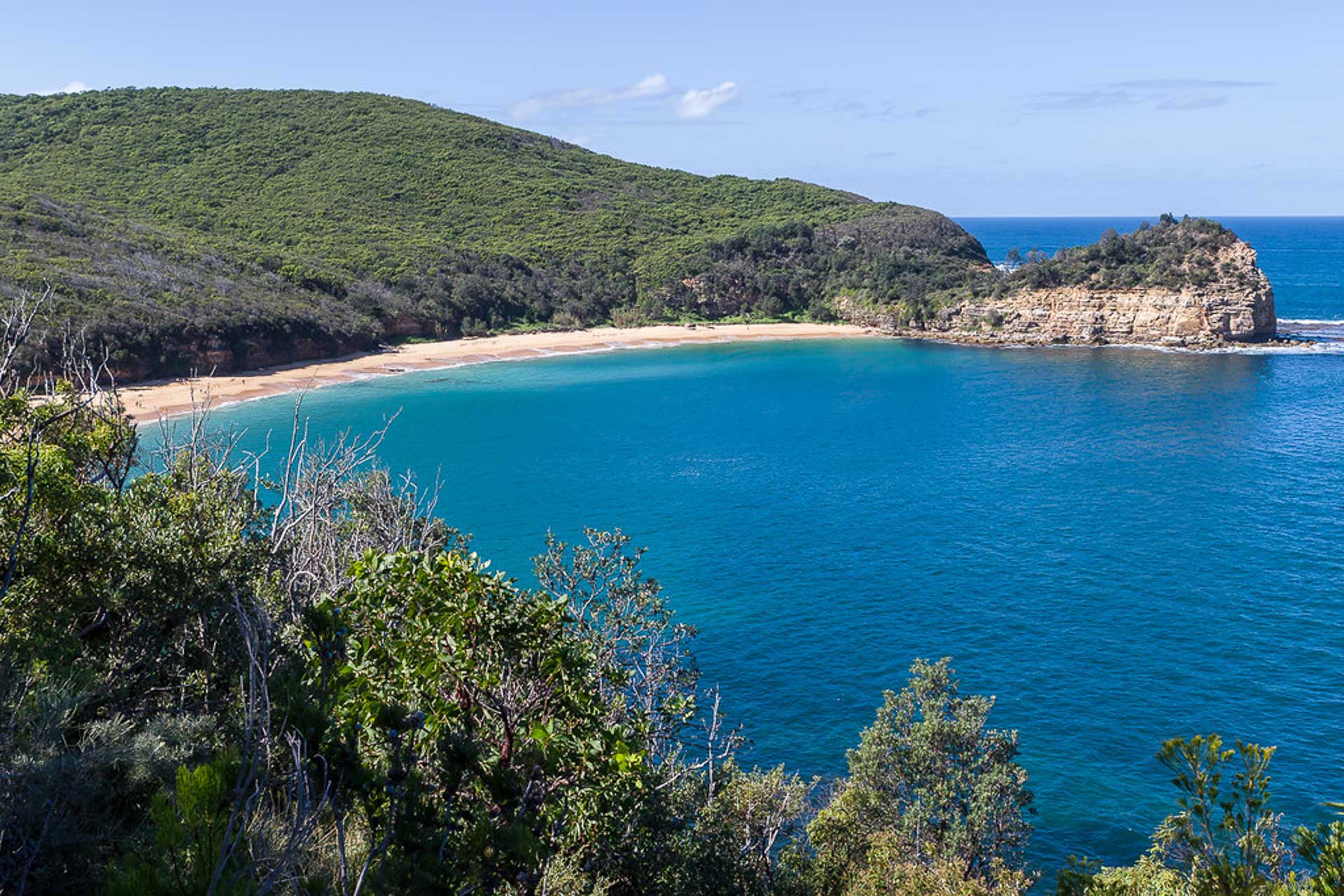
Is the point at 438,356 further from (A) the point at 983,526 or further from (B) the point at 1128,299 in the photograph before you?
(B) the point at 1128,299

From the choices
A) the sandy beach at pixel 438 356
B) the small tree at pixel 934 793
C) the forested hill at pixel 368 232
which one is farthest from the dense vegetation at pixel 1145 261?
the small tree at pixel 934 793

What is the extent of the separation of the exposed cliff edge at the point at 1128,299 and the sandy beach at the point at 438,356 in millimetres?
9813

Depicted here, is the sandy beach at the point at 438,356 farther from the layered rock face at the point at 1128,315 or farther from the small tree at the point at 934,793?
the small tree at the point at 934,793

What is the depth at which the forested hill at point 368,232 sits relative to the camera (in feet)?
207

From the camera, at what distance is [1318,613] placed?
1115 inches

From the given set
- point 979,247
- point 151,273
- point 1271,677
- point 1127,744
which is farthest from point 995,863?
point 979,247

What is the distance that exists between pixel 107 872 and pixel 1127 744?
21.3 meters

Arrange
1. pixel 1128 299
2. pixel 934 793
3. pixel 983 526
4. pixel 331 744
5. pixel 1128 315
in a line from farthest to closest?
1. pixel 1128 299
2. pixel 1128 315
3. pixel 983 526
4. pixel 934 793
5. pixel 331 744

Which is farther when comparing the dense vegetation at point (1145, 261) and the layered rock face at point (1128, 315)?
the dense vegetation at point (1145, 261)

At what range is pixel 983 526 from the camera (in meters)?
37.1

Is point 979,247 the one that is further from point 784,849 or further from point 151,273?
point 784,849

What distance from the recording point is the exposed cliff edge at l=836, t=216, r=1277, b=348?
7681 centimetres

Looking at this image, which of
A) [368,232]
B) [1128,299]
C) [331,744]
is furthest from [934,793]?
[368,232]

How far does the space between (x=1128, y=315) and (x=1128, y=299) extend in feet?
4.56
